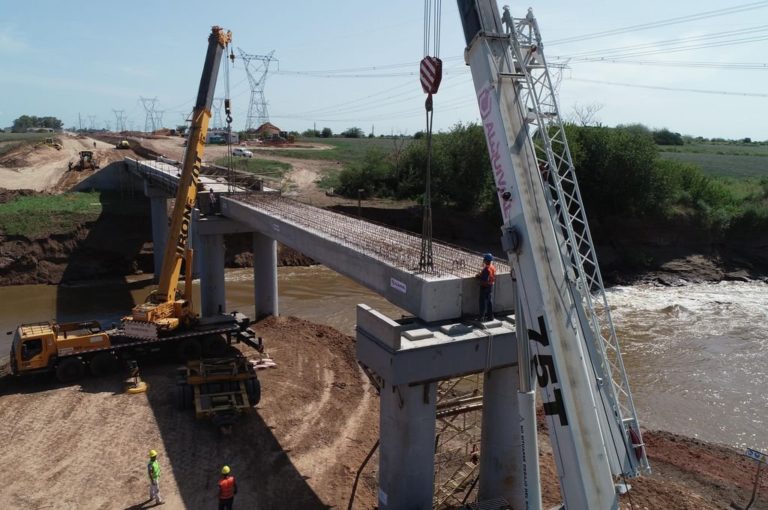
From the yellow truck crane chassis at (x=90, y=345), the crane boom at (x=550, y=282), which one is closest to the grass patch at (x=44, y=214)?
the yellow truck crane chassis at (x=90, y=345)

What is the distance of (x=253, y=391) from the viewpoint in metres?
18.2

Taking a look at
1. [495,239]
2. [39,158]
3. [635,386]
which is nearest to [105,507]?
[635,386]

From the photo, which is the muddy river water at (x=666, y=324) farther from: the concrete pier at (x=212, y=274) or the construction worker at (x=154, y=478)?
the construction worker at (x=154, y=478)

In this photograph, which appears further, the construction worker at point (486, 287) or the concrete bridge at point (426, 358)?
the construction worker at point (486, 287)

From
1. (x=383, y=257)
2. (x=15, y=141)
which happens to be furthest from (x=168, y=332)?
(x=15, y=141)

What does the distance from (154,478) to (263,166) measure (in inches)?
2227

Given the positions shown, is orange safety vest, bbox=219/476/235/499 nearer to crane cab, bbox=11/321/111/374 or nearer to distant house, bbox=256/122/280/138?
crane cab, bbox=11/321/111/374

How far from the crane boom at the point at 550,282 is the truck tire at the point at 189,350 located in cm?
1562

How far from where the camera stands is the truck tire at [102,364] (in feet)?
66.2

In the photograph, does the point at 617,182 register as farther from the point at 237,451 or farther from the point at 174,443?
the point at 174,443

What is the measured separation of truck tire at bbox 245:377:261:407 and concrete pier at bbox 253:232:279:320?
1030 cm

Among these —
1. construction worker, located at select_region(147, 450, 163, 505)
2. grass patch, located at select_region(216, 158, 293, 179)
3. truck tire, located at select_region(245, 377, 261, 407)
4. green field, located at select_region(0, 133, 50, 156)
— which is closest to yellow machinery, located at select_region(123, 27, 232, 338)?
truck tire, located at select_region(245, 377, 261, 407)

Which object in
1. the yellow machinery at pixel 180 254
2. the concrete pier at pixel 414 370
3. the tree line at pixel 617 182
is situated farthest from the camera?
the tree line at pixel 617 182

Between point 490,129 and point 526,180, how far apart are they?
105cm
